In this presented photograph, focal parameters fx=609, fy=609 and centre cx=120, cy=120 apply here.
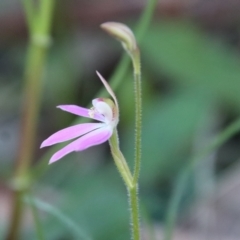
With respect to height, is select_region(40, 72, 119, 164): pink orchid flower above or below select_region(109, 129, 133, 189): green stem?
above

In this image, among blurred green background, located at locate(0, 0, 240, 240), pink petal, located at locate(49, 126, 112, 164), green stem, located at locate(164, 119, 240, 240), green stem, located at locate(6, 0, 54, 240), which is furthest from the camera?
blurred green background, located at locate(0, 0, 240, 240)

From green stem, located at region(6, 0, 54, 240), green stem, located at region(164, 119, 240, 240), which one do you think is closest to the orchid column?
green stem, located at region(164, 119, 240, 240)

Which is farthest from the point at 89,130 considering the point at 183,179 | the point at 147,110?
the point at 147,110

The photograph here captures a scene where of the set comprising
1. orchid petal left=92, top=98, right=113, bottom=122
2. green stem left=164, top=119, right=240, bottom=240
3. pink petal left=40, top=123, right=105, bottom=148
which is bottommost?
green stem left=164, top=119, right=240, bottom=240

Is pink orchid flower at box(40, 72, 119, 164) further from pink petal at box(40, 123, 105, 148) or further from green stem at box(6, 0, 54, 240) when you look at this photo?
green stem at box(6, 0, 54, 240)

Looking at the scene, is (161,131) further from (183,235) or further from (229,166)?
(183,235)

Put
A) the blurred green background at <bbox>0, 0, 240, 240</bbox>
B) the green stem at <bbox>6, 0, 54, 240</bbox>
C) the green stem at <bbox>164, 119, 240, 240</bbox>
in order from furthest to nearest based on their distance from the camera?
the blurred green background at <bbox>0, 0, 240, 240</bbox>, the green stem at <bbox>6, 0, 54, 240</bbox>, the green stem at <bbox>164, 119, 240, 240</bbox>

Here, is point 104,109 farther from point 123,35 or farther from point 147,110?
point 147,110

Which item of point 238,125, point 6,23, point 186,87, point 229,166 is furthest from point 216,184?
point 6,23
